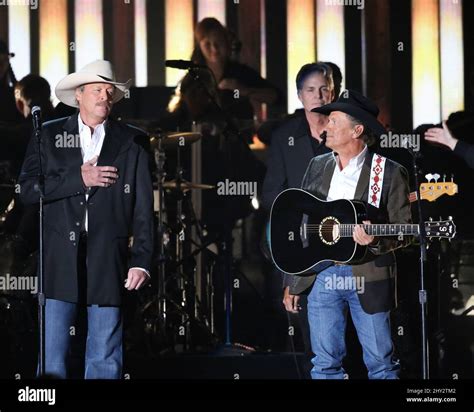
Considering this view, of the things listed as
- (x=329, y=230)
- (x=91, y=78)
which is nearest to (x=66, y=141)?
(x=91, y=78)

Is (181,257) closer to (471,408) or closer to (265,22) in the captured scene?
(265,22)

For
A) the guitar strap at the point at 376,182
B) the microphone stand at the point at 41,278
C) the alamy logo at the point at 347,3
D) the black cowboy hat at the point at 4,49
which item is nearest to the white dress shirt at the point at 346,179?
the guitar strap at the point at 376,182

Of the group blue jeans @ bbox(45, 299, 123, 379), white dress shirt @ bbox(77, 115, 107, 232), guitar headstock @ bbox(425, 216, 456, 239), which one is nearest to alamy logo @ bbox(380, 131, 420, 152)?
guitar headstock @ bbox(425, 216, 456, 239)

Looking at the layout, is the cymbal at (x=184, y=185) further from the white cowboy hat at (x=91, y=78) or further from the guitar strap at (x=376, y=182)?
the guitar strap at (x=376, y=182)

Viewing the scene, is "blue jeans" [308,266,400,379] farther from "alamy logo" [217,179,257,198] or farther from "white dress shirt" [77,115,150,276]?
"alamy logo" [217,179,257,198]

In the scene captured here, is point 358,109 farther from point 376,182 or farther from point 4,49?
point 4,49

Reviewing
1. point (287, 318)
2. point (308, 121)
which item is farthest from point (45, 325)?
point (287, 318)

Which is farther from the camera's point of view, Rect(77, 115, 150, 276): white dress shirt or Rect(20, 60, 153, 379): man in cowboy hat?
Rect(77, 115, 150, 276): white dress shirt

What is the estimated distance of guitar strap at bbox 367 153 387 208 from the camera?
7031mm

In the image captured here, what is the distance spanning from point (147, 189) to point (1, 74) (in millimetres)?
2783

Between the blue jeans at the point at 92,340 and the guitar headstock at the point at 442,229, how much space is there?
1.92 m

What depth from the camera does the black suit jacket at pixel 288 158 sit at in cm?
788

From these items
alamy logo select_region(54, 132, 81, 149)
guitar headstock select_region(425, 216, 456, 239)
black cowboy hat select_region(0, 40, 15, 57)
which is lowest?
guitar headstock select_region(425, 216, 456, 239)

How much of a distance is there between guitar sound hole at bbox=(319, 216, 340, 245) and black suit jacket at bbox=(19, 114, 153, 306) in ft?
3.42
